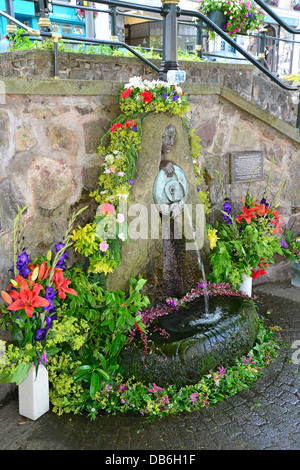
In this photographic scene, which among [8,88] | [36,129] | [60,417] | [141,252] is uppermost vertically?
[8,88]

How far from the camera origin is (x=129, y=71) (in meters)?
5.54

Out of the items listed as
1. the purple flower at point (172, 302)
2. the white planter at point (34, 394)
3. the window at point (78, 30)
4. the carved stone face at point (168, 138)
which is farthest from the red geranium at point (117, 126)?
the window at point (78, 30)

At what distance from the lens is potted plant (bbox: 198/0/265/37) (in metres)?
6.80

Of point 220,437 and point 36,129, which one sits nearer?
point 220,437

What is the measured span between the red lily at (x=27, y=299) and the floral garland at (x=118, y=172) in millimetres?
611

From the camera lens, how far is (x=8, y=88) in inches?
111

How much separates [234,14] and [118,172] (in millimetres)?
4740

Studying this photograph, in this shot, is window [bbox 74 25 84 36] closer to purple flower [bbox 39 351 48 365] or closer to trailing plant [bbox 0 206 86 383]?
trailing plant [bbox 0 206 86 383]

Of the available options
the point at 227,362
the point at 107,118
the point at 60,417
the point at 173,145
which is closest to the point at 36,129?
the point at 107,118

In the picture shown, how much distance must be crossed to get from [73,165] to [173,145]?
85 cm

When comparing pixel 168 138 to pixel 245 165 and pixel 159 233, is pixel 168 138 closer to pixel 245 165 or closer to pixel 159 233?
pixel 159 233

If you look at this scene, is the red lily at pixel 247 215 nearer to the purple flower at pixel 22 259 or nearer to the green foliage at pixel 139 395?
the green foliage at pixel 139 395
